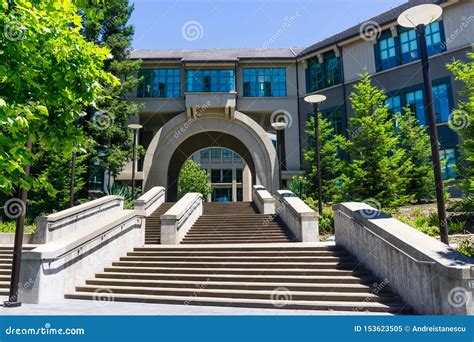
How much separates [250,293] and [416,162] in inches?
616

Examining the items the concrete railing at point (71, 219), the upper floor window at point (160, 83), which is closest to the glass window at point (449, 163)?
the concrete railing at point (71, 219)

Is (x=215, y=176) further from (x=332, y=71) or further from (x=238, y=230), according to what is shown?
(x=238, y=230)

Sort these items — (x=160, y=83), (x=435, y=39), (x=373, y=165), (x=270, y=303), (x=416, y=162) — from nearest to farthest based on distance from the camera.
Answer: (x=270, y=303) → (x=373, y=165) → (x=416, y=162) → (x=435, y=39) → (x=160, y=83)

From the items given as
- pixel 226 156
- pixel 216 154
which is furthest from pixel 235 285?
pixel 216 154

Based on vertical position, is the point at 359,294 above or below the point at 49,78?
below

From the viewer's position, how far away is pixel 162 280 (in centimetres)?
944

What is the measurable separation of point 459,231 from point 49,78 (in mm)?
13882

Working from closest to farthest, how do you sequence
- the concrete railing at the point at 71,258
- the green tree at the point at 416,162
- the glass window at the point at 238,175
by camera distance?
the concrete railing at the point at 71,258 < the green tree at the point at 416,162 < the glass window at the point at 238,175

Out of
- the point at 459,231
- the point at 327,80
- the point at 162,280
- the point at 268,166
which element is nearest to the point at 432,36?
the point at 327,80

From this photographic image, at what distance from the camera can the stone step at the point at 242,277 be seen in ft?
27.3

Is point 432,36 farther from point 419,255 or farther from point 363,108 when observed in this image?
point 419,255

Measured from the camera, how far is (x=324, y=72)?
94.4 feet

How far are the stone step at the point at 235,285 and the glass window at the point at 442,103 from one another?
18324 mm

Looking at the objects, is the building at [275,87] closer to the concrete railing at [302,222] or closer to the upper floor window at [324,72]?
the upper floor window at [324,72]
